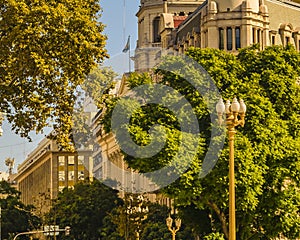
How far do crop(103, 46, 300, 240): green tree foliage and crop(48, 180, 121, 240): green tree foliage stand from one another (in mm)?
50251

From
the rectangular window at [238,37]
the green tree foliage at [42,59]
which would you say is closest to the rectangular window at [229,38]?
the rectangular window at [238,37]

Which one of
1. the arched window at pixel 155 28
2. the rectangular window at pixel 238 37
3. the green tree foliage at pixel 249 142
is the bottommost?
the green tree foliage at pixel 249 142

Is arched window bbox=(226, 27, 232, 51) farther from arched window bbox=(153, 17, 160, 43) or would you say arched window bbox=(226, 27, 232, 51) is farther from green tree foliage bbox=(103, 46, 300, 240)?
arched window bbox=(153, 17, 160, 43)

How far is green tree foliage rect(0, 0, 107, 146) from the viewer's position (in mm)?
52219

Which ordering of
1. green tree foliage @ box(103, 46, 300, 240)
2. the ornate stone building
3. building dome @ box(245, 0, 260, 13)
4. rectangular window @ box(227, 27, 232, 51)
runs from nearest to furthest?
green tree foliage @ box(103, 46, 300, 240) < building dome @ box(245, 0, 260, 13) < the ornate stone building < rectangular window @ box(227, 27, 232, 51)

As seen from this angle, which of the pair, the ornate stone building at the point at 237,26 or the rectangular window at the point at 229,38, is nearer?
the ornate stone building at the point at 237,26

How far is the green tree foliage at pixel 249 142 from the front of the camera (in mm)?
61062

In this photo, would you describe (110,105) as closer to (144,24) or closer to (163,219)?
(163,219)

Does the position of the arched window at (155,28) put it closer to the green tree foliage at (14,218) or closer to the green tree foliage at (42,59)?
the green tree foliage at (14,218)

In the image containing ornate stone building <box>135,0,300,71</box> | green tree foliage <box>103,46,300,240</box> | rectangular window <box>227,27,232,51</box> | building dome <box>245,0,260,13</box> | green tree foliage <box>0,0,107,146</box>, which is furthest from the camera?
rectangular window <box>227,27,232,51</box>

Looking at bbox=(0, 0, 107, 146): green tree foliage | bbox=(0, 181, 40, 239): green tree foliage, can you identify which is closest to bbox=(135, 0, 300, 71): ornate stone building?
bbox=(0, 181, 40, 239): green tree foliage

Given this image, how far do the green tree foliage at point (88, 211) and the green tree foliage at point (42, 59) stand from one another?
63.1 metres

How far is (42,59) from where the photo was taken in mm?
52094

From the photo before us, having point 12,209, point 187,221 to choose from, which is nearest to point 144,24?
point 12,209
